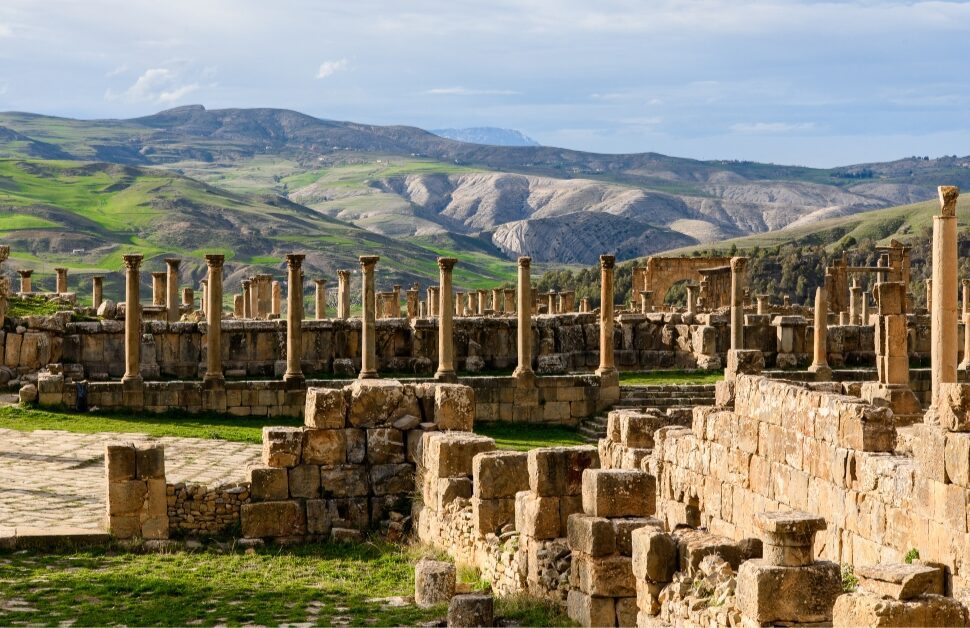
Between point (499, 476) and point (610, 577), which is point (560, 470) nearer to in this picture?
point (610, 577)

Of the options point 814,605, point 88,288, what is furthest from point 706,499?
point 88,288

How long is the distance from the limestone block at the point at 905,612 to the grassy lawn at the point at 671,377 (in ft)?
64.8

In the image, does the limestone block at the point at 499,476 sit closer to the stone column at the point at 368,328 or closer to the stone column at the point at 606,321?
the stone column at the point at 606,321

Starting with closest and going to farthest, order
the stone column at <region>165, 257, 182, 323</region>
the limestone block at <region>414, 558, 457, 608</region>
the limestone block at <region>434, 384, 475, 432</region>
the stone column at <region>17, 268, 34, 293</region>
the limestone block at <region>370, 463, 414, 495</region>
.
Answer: the limestone block at <region>414, 558, 457, 608</region>, the limestone block at <region>370, 463, 414, 495</region>, the limestone block at <region>434, 384, 475, 432</region>, the stone column at <region>165, 257, 182, 323</region>, the stone column at <region>17, 268, 34, 293</region>

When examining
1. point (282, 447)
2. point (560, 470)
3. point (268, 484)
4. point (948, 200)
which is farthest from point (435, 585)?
point (948, 200)

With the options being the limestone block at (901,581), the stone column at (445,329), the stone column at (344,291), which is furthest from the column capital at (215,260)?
the limestone block at (901,581)

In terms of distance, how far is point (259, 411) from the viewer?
1008 inches

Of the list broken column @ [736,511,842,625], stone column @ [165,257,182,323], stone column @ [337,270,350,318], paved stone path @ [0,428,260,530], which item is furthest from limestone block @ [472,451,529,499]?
stone column @ [337,270,350,318]

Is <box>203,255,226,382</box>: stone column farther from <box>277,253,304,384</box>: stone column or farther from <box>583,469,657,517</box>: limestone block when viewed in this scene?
<box>583,469,657,517</box>: limestone block

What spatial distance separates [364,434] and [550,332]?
13337 mm

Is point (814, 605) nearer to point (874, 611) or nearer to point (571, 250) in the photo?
point (874, 611)

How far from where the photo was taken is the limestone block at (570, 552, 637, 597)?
11336 mm

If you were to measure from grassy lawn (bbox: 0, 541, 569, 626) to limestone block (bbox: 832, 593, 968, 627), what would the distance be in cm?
399

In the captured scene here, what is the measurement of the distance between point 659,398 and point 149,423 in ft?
30.1
